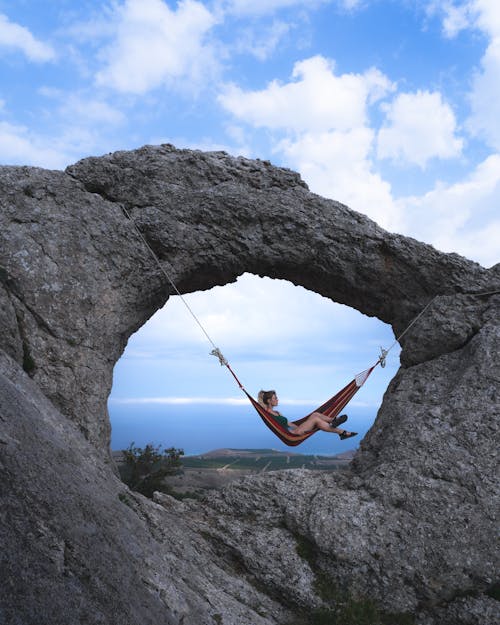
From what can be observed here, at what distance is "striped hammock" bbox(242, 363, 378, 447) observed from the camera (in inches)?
427

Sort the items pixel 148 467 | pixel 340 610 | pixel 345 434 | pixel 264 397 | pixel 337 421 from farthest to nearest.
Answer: pixel 148 467 → pixel 264 397 → pixel 337 421 → pixel 345 434 → pixel 340 610

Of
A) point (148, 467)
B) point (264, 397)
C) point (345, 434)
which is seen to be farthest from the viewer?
point (148, 467)

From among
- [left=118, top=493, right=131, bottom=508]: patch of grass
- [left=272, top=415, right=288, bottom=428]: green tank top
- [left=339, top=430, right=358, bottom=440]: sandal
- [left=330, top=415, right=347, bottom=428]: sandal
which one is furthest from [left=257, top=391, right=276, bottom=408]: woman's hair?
[left=118, top=493, right=131, bottom=508]: patch of grass

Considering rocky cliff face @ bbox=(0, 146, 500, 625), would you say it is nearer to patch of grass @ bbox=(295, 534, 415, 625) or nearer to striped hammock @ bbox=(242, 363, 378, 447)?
patch of grass @ bbox=(295, 534, 415, 625)

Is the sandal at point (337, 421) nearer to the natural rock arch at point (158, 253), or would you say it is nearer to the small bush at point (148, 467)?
the natural rock arch at point (158, 253)

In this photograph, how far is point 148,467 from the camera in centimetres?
2019

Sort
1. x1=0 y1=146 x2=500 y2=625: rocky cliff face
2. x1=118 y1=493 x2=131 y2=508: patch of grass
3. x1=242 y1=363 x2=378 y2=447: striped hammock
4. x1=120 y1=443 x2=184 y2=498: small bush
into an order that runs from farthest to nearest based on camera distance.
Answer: x1=120 y1=443 x2=184 y2=498: small bush
x1=242 y1=363 x2=378 y2=447: striped hammock
x1=118 y1=493 x2=131 y2=508: patch of grass
x1=0 y1=146 x2=500 y2=625: rocky cliff face

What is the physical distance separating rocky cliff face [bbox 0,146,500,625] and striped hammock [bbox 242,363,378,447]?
32.2 inches

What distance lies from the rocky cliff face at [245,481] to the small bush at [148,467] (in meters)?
9.48

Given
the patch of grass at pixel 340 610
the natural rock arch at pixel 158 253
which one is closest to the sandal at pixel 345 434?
the natural rock arch at pixel 158 253

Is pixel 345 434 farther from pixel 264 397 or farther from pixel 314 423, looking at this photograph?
pixel 264 397

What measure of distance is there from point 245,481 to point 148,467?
11301 mm

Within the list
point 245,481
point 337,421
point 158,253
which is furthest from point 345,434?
point 158,253

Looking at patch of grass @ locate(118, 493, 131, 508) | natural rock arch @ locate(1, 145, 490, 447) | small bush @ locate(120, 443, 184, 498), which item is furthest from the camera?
small bush @ locate(120, 443, 184, 498)
